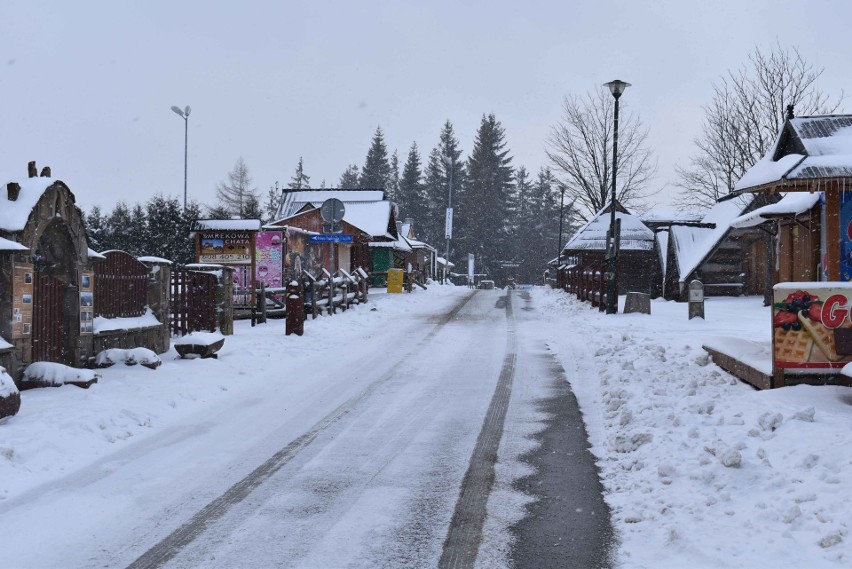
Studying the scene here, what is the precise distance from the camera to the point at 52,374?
28.0ft

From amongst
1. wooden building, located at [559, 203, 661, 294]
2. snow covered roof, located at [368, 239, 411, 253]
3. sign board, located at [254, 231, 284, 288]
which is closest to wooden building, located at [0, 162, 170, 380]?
sign board, located at [254, 231, 284, 288]

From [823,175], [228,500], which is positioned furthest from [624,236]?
[228,500]

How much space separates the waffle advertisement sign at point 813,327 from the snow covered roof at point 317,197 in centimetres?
3650

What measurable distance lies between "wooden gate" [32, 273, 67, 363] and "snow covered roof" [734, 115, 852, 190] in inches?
370

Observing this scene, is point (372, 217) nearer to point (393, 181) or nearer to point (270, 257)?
point (270, 257)

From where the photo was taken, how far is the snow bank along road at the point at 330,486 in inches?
168

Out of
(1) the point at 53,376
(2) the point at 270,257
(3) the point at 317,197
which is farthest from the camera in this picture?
(3) the point at 317,197

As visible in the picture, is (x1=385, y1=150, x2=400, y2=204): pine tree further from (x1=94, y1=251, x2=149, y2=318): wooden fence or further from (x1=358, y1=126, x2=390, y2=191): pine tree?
(x1=94, y1=251, x2=149, y2=318): wooden fence

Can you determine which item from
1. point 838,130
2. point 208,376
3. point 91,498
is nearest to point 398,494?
point 91,498

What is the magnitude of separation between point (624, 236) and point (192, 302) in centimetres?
2263

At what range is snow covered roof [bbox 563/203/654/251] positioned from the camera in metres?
31.8

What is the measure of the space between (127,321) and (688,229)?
2306 centimetres

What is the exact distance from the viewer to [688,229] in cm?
2808

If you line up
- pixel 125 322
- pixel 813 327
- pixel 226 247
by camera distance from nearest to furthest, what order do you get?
pixel 813 327 → pixel 125 322 → pixel 226 247
